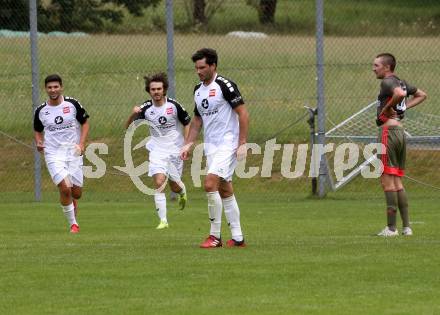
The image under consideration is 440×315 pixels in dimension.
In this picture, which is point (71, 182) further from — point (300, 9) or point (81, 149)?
point (300, 9)

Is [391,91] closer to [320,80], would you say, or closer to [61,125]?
[61,125]

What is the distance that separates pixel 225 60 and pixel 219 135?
44.3ft

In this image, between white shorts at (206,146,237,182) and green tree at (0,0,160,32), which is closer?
white shorts at (206,146,237,182)

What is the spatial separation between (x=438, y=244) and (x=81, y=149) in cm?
524

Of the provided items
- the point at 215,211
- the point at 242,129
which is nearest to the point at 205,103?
the point at 242,129

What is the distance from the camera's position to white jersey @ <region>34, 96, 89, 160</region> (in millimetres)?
16562

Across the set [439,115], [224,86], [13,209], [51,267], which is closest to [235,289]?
[51,267]

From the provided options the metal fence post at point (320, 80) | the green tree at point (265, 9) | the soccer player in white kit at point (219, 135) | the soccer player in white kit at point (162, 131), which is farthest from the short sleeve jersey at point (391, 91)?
the green tree at point (265, 9)

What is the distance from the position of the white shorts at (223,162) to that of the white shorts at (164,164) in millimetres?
4094

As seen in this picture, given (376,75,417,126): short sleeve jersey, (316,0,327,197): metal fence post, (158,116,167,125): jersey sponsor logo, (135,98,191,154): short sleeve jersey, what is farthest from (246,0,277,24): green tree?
(376,75,417,126): short sleeve jersey

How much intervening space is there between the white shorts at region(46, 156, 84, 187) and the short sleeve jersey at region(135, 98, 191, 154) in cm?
104

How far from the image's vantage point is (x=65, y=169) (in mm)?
16688

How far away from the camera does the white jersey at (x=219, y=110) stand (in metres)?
12.9

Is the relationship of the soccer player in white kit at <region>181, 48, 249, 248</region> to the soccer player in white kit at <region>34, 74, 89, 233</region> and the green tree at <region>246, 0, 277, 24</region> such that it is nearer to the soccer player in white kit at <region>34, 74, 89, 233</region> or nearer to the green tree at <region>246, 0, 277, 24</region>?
the soccer player in white kit at <region>34, 74, 89, 233</region>
